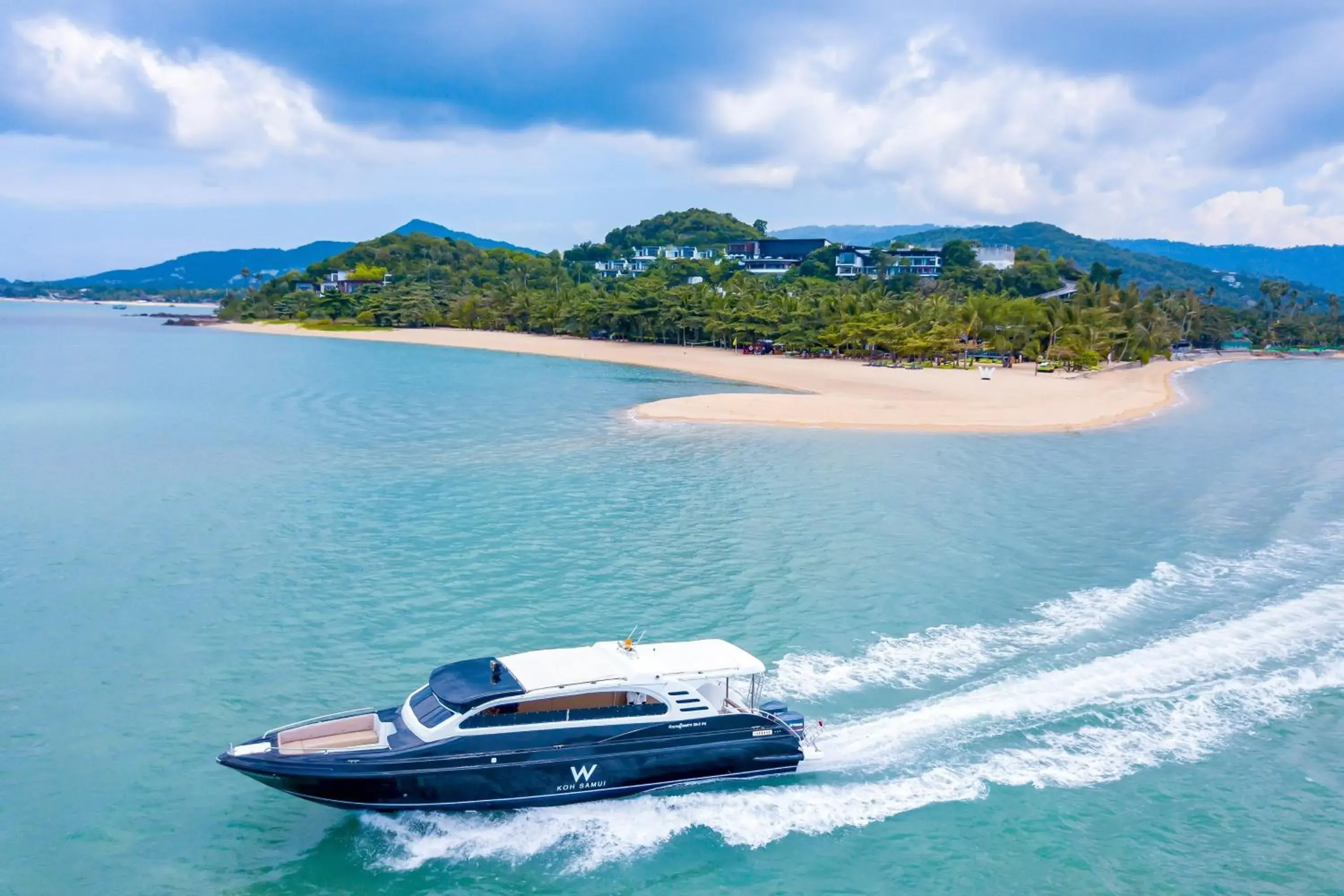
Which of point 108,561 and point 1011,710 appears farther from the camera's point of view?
point 108,561

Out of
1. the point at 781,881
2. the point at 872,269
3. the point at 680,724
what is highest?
the point at 872,269

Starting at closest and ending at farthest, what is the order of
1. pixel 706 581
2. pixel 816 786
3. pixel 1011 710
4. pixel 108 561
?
1. pixel 816 786
2. pixel 1011 710
3. pixel 706 581
4. pixel 108 561

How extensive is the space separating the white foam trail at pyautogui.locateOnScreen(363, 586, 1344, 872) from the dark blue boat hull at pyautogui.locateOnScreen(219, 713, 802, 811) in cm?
36

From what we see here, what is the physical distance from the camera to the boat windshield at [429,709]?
16.3 meters

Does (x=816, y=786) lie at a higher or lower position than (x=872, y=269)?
lower

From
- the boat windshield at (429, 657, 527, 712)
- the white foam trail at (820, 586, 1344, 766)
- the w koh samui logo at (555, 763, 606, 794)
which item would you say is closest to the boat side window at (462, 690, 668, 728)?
the boat windshield at (429, 657, 527, 712)

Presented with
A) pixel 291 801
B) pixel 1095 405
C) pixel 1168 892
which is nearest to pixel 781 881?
pixel 1168 892

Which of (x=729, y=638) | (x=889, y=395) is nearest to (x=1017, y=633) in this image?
(x=729, y=638)

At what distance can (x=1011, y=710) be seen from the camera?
20.4 m

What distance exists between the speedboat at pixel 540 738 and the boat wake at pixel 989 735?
0.54m

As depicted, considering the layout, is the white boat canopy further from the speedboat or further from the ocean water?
the ocean water

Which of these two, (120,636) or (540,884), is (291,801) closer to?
(540,884)

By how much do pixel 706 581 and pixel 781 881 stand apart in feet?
42.9

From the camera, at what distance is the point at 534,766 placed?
1623 cm
